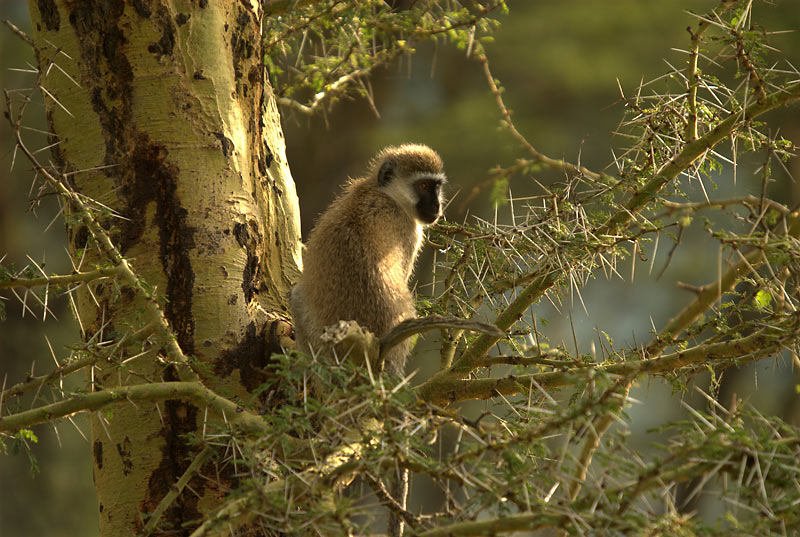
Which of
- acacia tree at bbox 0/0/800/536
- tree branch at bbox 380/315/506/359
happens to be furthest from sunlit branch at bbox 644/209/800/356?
tree branch at bbox 380/315/506/359

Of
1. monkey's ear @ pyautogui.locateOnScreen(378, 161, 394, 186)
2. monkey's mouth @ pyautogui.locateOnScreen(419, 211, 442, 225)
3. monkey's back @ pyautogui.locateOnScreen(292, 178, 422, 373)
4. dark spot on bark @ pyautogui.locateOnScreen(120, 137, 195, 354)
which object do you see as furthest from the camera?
monkey's ear @ pyautogui.locateOnScreen(378, 161, 394, 186)

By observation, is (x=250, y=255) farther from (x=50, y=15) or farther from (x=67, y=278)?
(x=50, y=15)

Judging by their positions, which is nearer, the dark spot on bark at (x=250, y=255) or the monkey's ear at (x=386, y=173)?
the dark spot on bark at (x=250, y=255)

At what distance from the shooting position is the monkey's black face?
12.8 ft

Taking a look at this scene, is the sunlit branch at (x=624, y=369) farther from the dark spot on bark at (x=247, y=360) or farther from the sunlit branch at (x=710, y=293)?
the dark spot on bark at (x=247, y=360)

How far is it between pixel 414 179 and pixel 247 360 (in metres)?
1.72

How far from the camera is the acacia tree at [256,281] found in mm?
1882

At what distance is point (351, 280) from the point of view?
3133mm

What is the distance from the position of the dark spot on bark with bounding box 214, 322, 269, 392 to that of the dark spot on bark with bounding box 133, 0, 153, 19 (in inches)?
43.0

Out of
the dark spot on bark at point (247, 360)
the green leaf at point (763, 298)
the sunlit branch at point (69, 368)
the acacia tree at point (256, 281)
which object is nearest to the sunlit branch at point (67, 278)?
the acacia tree at point (256, 281)

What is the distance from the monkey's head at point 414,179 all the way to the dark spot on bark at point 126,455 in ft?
6.02

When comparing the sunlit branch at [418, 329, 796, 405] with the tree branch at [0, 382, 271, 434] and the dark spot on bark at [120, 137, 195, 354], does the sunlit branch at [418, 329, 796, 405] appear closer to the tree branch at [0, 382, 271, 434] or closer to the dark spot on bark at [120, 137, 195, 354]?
the tree branch at [0, 382, 271, 434]

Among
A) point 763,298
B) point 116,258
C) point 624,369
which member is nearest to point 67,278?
point 116,258

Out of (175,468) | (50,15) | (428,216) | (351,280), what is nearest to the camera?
(175,468)
